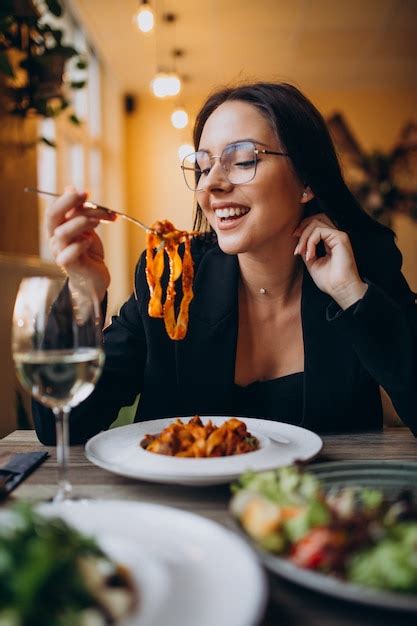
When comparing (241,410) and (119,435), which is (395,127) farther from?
(119,435)

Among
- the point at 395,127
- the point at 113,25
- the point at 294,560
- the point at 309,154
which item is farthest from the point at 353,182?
the point at 294,560

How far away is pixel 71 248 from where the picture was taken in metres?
1.25

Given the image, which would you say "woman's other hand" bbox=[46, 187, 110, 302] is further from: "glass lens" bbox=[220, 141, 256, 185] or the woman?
"glass lens" bbox=[220, 141, 256, 185]

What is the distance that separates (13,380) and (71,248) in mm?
827

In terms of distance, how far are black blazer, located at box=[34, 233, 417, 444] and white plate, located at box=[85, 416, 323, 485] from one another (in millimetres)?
315

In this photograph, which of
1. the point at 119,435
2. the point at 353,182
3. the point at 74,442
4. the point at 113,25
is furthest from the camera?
the point at 353,182

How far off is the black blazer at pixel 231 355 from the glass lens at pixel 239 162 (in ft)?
0.88

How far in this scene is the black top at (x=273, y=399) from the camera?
1.54 metres

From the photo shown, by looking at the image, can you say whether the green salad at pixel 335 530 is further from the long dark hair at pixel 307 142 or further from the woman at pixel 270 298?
the long dark hair at pixel 307 142

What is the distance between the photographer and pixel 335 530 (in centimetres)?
52

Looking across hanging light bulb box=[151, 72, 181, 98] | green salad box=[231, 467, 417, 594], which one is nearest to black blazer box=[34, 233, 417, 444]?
green salad box=[231, 467, 417, 594]

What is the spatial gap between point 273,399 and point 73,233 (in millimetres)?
663

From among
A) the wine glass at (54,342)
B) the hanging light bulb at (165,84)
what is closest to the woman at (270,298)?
the wine glass at (54,342)

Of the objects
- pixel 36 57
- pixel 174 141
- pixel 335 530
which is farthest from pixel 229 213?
pixel 174 141
